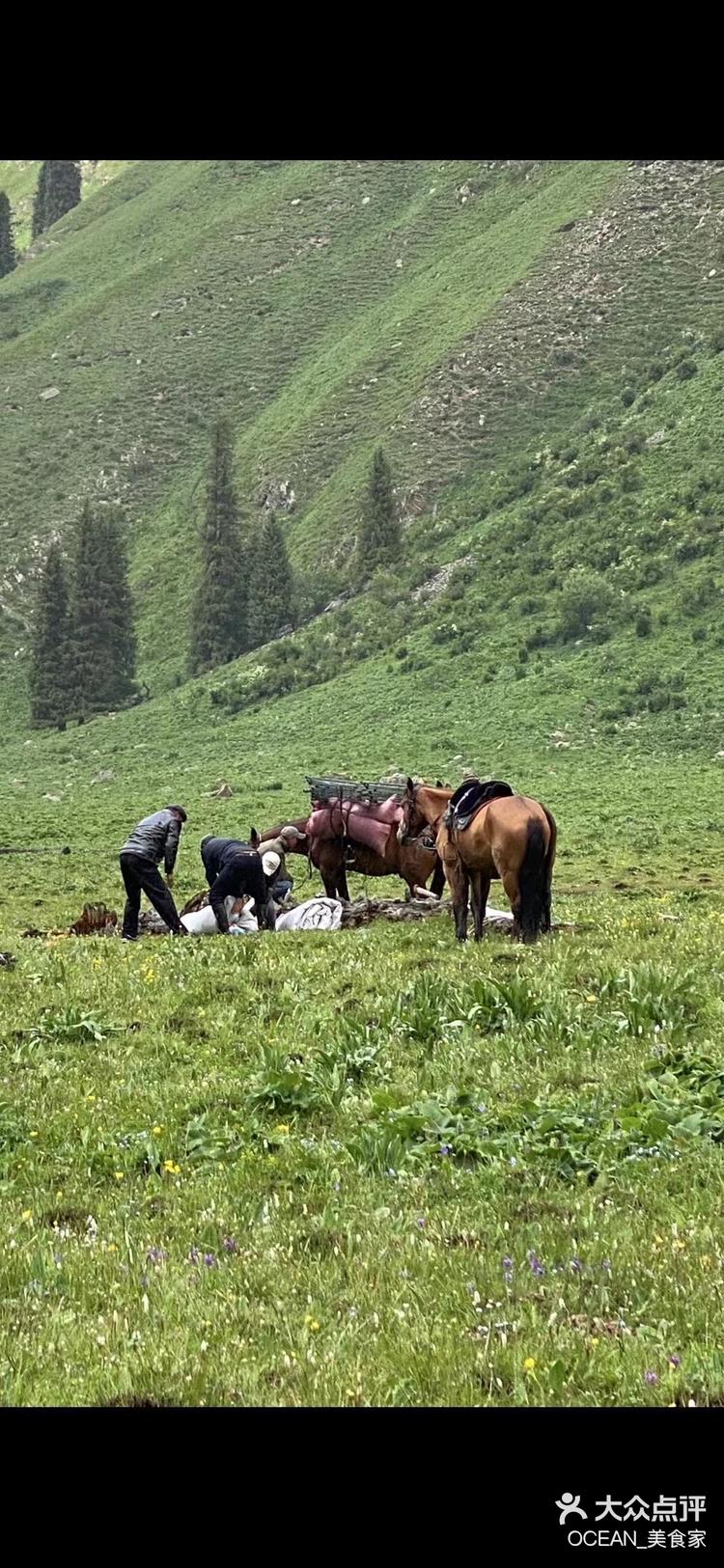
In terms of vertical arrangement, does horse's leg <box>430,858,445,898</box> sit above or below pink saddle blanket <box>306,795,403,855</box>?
Result: below

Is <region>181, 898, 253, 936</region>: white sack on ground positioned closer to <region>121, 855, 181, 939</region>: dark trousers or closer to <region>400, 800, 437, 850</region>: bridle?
<region>121, 855, 181, 939</region>: dark trousers

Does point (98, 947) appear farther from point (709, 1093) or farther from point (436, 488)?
point (436, 488)

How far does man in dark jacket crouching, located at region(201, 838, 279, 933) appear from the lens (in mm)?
18891

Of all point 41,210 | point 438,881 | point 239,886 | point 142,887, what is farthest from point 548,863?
point 41,210

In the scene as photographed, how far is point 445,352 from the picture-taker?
327 feet

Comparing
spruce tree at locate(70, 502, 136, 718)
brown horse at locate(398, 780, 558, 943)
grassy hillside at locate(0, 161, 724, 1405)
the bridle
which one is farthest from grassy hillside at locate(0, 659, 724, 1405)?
spruce tree at locate(70, 502, 136, 718)

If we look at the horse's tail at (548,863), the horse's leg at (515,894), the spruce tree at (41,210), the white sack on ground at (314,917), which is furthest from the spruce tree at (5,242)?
the horse's leg at (515,894)

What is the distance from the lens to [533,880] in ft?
53.5

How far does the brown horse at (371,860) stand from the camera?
21250 mm

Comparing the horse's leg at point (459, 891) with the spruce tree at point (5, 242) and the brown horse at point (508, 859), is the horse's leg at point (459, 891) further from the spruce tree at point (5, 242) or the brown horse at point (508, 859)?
the spruce tree at point (5, 242)

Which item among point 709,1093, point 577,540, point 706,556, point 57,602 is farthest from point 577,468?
point 709,1093

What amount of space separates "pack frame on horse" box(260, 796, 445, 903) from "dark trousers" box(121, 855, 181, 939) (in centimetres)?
339

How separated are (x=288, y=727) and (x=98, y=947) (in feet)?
159

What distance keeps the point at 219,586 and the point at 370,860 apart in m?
64.5
